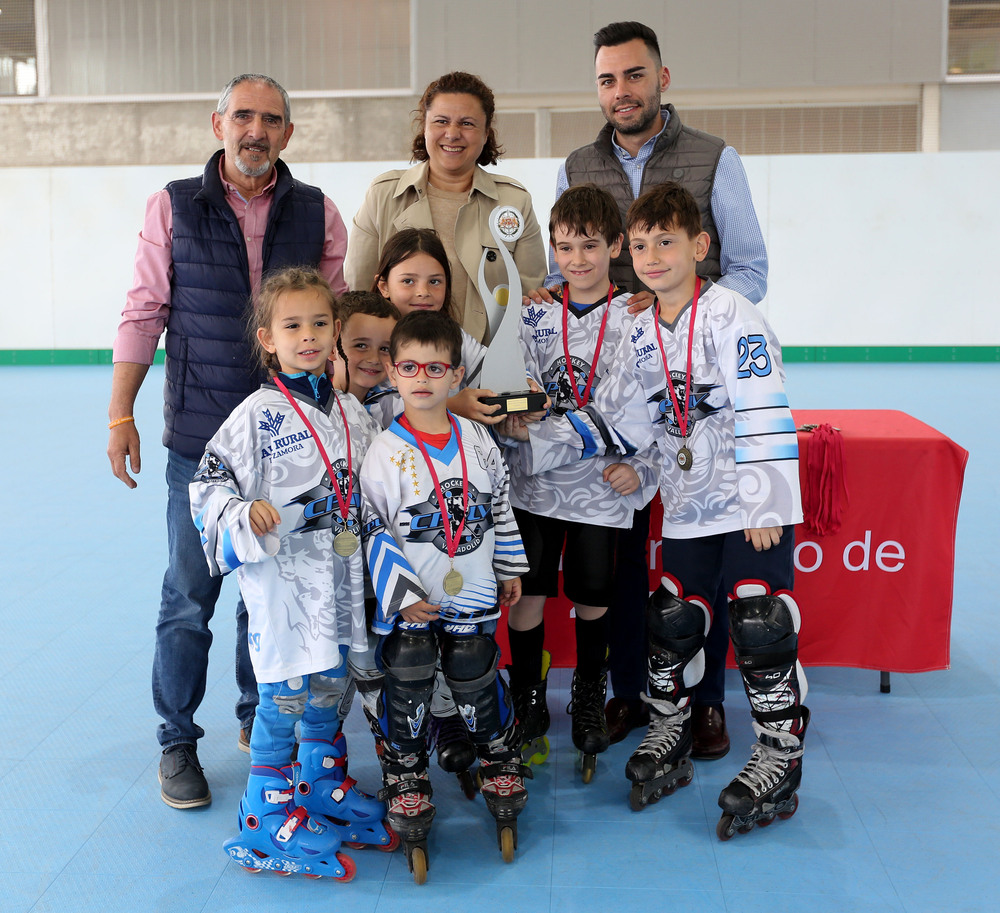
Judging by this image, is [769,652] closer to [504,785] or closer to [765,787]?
[765,787]

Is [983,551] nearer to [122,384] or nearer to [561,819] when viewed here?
[561,819]

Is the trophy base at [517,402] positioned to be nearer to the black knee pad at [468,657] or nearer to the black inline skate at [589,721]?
the black knee pad at [468,657]

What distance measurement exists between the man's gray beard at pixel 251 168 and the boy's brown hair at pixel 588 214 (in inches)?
26.2

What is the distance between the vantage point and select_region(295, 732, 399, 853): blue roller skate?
2.03m

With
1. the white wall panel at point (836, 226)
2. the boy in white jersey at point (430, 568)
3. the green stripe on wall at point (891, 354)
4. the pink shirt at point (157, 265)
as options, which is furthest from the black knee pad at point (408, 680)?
the green stripe on wall at point (891, 354)

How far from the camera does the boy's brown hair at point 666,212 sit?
211 centimetres

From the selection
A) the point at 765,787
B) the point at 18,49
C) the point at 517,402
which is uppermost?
the point at 18,49

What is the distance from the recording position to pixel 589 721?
237 centimetres

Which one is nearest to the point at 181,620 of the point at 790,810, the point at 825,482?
the point at 790,810

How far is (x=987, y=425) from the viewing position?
6367 mm

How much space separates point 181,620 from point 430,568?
663 millimetres

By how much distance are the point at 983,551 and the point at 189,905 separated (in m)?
3.27

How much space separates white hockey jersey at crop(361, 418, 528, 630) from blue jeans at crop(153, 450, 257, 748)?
497 mm

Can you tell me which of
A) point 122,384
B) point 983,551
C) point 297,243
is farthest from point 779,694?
point 983,551
